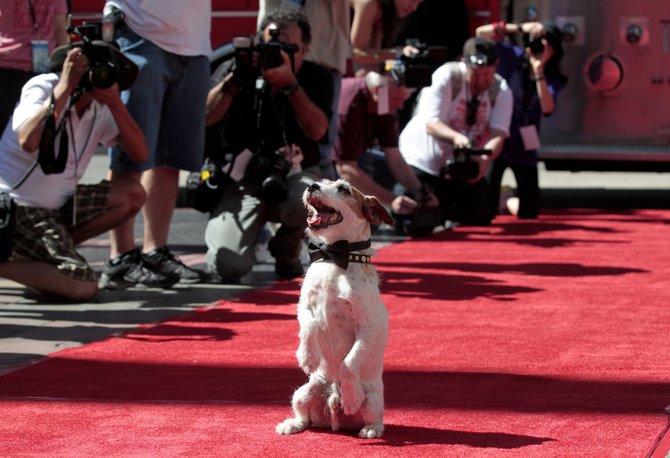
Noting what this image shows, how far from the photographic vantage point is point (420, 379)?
4641 millimetres

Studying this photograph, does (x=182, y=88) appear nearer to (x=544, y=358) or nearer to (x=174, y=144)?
(x=174, y=144)

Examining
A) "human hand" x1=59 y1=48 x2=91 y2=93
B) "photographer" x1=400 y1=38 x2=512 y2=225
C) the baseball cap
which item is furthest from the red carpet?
the baseball cap

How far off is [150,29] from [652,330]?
2.77 m

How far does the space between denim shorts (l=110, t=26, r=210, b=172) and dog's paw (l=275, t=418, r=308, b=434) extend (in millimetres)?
3038

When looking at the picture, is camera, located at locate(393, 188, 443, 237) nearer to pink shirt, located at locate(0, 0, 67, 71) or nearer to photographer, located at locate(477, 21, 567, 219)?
photographer, located at locate(477, 21, 567, 219)

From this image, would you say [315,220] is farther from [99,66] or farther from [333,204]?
[99,66]

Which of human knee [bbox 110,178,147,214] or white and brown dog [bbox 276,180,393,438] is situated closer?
white and brown dog [bbox 276,180,393,438]

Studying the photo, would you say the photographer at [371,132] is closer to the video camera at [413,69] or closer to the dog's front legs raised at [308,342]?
the video camera at [413,69]

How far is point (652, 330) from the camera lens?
5.62 metres

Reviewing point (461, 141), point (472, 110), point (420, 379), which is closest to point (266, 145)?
point (461, 141)

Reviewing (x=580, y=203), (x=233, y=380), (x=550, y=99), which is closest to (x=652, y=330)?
(x=233, y=380)

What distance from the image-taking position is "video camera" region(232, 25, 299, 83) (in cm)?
695

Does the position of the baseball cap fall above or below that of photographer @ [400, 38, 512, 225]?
above

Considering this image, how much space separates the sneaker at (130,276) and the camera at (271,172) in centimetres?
70
